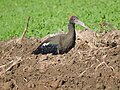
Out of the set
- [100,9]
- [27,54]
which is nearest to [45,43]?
[27,54]

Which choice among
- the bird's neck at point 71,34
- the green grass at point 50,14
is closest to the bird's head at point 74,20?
the bird's neck at point 71,34

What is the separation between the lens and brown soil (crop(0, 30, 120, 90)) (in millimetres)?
8523

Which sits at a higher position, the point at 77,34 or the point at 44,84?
the point at 77,34

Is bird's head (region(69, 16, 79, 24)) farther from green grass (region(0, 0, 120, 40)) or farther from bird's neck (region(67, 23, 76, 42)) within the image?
green grass (region(0, 0, 120, 40))

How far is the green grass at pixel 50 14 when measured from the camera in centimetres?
1395

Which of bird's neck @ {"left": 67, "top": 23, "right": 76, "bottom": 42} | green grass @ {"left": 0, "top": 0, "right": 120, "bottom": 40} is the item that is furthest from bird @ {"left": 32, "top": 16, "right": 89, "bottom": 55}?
green grass @ {"left": 0, "top": 0, "right": 120, "bottom": 40}

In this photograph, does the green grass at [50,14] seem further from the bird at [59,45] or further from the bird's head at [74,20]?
the bird at [59,45]

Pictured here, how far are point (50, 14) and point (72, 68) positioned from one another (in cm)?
769

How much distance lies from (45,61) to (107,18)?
527cm

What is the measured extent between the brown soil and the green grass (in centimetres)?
261

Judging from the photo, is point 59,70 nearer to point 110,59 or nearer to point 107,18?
point 110,59

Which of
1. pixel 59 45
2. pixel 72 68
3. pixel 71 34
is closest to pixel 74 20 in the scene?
pixel 71 34

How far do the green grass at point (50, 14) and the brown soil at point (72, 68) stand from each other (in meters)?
2.61

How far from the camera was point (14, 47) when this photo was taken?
431 inches
